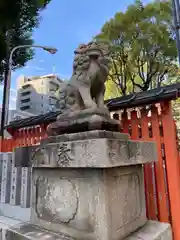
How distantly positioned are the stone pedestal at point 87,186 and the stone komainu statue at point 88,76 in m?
0.39

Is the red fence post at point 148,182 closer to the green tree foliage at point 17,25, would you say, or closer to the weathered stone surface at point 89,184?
the weathered stone surface at point 89,184

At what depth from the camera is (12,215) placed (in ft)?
9.43

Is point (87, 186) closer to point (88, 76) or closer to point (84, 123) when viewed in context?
point (84, 123)

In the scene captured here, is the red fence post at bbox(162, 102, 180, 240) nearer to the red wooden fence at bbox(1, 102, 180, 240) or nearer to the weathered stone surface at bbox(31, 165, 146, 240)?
the red wooden fence at bbox(1, 102, 180, 240)

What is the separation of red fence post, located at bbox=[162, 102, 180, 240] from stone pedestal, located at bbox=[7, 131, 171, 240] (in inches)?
11.3

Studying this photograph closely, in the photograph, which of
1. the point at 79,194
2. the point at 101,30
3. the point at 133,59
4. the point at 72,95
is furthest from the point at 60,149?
the point at 101,30

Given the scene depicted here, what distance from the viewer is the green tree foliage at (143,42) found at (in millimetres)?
10750

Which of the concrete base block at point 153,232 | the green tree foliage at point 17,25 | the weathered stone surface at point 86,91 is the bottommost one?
the concrete base block at point 153,232

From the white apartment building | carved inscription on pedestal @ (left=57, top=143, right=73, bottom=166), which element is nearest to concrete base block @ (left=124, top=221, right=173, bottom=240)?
carved inscription on pedestal @ (left=57, top=143, right=73, bottom=166)

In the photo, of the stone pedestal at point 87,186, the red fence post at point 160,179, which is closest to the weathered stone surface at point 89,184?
the stone pedestal at point 87,186

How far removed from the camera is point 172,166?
6.66 feet

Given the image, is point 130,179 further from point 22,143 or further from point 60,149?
point 22,143

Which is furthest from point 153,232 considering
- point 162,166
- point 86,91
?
point 86,91

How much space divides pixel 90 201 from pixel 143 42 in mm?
11168
